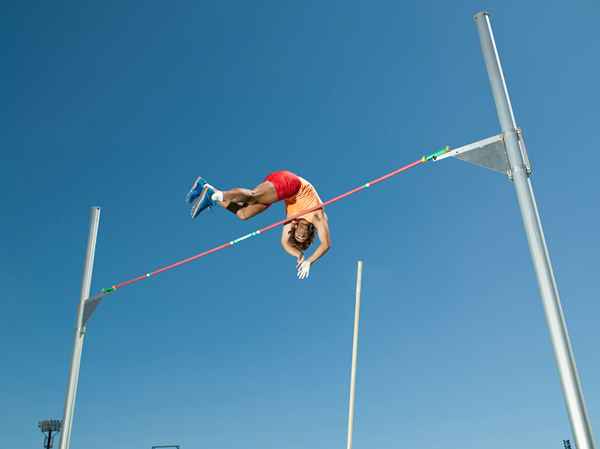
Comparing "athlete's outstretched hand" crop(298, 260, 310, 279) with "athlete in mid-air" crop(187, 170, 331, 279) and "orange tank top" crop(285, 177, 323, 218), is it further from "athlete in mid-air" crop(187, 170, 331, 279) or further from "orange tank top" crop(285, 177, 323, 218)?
"orange tank top" crop(285, 177, 323, 218)

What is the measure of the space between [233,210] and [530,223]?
314cm

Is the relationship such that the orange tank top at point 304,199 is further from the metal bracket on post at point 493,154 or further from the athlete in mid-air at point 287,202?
the metal bracket on post at point 493,154

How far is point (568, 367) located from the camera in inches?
149

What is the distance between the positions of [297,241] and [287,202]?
42 cm

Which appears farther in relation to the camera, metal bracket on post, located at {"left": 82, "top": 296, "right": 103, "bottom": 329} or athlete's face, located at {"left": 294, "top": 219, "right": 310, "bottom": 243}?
metal bracket on post, located at {"left": 82, "top": 296, "right": 103, "bottom": 329}

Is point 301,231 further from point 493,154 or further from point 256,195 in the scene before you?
point 493,154

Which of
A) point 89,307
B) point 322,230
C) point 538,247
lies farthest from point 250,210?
point 538,247

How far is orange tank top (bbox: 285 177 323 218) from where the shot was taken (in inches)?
253

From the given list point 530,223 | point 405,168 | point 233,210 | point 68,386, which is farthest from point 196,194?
point 530,223

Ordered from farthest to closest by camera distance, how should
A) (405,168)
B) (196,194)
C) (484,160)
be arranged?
(196,194) → (405,168) → (484,160)

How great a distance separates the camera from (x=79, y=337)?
7352 mm

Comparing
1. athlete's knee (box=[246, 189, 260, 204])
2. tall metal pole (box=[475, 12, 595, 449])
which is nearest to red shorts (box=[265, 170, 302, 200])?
athlete's knee (box=[246, 189, 260, 204])

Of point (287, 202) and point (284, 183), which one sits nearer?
point (284, 183)

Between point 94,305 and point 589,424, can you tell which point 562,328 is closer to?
point 589,424
